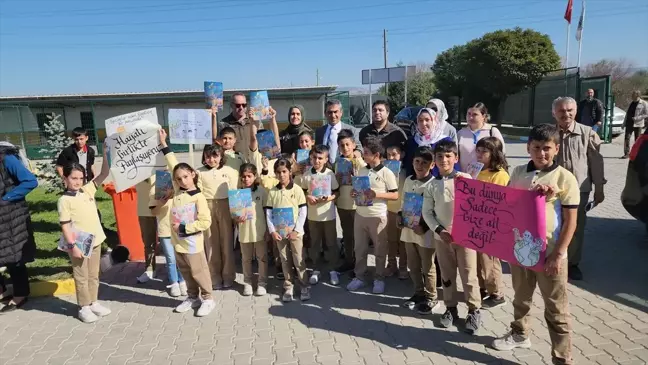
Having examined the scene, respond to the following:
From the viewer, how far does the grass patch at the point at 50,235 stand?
5.57 metres

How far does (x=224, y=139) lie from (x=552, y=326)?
3.79 m

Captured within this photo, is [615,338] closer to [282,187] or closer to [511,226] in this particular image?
[511,226]

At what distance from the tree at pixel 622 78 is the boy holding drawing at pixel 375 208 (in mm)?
27387

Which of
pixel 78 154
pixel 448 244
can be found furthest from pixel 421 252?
pixel 78 154

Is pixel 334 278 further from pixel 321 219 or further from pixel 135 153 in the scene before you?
pixel 135 153

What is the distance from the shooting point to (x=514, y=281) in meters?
3.38

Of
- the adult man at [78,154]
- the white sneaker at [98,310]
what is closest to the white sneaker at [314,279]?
the white sneaker at [98,310]

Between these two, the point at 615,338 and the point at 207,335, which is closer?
the point at 615,338

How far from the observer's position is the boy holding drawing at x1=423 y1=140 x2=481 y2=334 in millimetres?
3703

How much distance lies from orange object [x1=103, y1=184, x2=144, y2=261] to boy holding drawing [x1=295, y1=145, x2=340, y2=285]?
8.55 feet

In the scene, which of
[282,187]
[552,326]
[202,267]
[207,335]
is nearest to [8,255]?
[202,267]

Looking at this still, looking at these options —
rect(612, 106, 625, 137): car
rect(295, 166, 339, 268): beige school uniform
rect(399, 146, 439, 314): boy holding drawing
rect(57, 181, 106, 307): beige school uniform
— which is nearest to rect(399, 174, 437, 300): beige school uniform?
rect(399, 146, 439, 314): boy holding drawing

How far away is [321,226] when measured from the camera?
5.11 m

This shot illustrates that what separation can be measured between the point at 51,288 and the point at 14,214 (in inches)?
42.9
